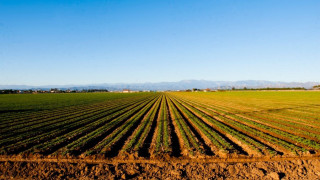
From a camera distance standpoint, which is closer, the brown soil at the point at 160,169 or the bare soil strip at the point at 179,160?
the brown soil at the point at 160,169

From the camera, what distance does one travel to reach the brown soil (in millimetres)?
7934

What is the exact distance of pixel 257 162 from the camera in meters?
8.89

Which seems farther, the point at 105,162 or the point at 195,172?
the point at 105,162

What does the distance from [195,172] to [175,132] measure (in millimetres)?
6253

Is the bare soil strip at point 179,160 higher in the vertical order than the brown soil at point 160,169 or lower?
higher

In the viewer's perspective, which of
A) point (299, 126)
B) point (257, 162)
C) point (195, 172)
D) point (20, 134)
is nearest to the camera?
point (195, 172)

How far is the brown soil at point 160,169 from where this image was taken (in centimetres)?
793

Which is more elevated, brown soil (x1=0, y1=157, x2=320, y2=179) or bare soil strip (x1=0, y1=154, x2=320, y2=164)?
bare soil strip (x1=0, y1=154, x2=320, y2=164)

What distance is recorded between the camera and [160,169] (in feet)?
28.0

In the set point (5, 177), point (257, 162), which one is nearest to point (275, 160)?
point (257, 162)

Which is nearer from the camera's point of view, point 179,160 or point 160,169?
point 160,169

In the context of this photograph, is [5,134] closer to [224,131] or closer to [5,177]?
[5,177]

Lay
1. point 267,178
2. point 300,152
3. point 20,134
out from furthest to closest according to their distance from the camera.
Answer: point 20,134
point 300,152
point 267,178

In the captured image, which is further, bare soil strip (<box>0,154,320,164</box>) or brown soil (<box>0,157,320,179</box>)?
bare soil strip (<box>0,154,320,164</box>)
